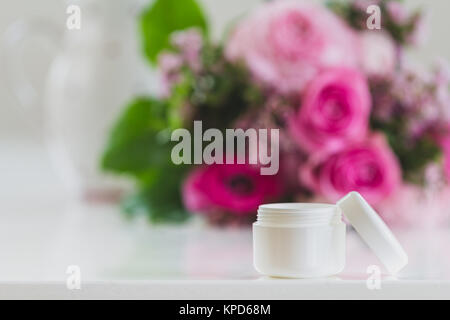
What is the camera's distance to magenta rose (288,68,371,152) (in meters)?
0.79

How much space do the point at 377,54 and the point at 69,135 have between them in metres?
0.45

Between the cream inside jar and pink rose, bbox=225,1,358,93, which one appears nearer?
the cream inside jar

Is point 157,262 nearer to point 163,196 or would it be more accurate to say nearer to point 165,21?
point 163,196

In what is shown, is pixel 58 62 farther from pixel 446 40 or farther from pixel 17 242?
pixel 446 40

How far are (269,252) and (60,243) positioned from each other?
276mm

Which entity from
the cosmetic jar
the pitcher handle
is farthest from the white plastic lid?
the pitcher handle

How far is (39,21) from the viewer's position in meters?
1.17

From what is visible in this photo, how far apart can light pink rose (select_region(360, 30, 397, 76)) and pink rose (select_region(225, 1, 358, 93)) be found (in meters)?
0.02

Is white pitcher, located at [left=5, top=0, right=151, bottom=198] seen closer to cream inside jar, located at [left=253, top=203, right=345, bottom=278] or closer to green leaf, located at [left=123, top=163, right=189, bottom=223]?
green leaf, located at [left=123, top=163, right=189, bottom=223]

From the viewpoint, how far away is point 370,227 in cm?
52

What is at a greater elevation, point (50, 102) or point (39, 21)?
point (39, 21)

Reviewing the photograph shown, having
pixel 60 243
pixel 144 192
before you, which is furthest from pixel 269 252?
pixel 144 192

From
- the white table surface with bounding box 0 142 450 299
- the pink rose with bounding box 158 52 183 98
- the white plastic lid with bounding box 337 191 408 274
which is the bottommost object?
the white table surface with bounding box 0 142 450 299

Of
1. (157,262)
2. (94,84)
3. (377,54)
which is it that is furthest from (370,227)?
(94,84)
